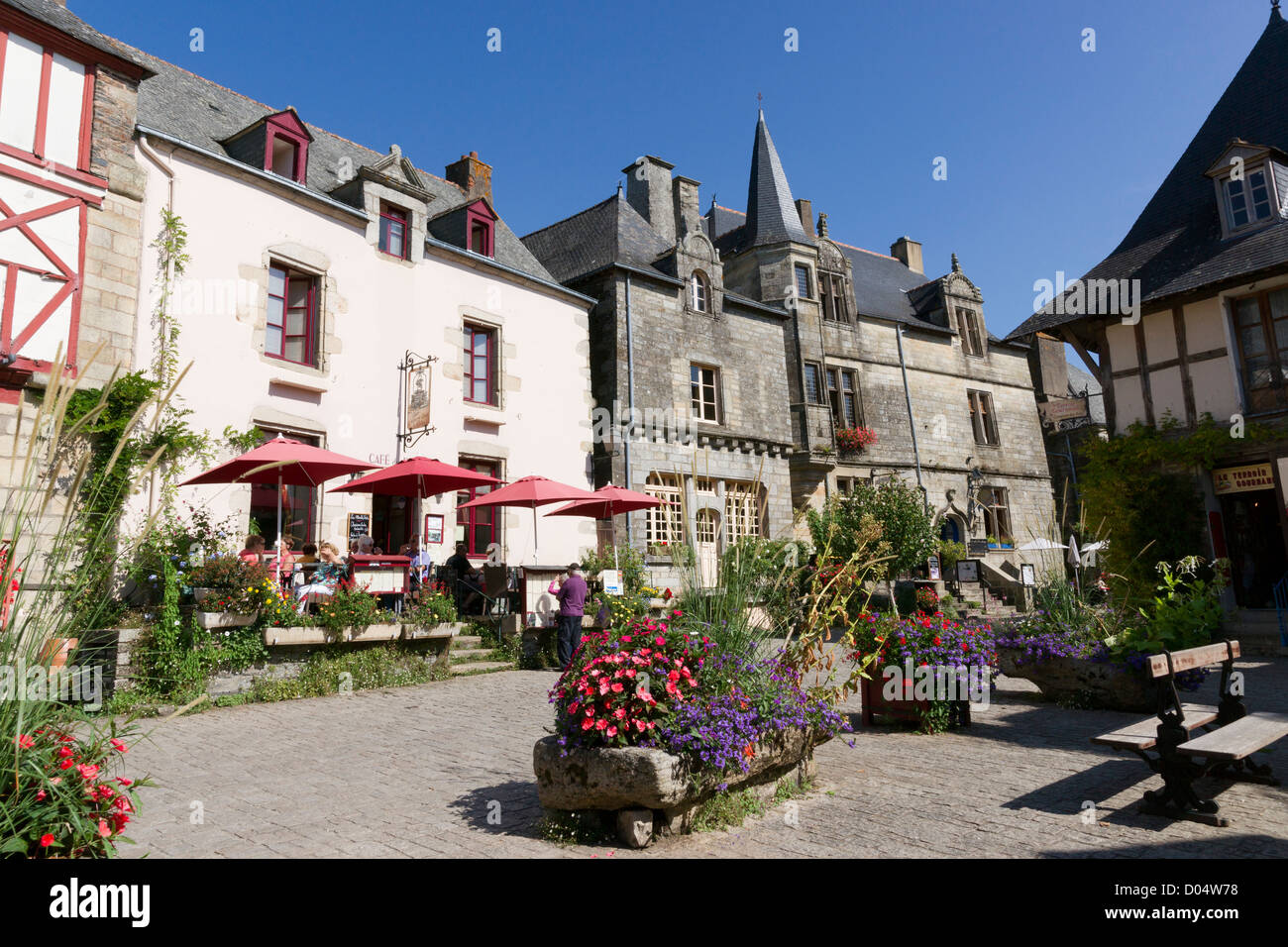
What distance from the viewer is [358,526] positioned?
1234 cm

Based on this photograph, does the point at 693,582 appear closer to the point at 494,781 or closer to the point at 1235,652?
the point at 494,781

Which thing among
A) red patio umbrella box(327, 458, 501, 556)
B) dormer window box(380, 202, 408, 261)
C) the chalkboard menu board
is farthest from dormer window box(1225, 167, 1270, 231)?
the chalkboard menu board

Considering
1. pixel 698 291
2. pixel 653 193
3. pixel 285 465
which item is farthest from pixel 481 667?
pixel 653 193

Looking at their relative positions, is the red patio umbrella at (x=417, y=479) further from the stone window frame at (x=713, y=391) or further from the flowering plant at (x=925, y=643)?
the stone window frame at (x=713, y=391)

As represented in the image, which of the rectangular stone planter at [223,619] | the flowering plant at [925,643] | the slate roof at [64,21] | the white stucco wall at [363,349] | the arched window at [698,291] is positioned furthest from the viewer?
the arched window at [698,291]

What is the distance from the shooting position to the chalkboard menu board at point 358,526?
12.3 metres

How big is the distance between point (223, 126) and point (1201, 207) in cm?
1802

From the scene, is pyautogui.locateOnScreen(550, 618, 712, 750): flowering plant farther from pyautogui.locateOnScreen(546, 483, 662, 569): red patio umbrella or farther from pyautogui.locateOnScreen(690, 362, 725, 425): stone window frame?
pyautogui.locateOnScreen(690, 362, 725, 425): stone window frame

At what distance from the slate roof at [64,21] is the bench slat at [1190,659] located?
43.6ft

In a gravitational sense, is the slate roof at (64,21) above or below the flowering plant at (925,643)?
above

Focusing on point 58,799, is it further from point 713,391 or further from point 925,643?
point 713,391

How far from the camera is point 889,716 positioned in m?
7.06

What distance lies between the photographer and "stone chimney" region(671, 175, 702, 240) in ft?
71.4

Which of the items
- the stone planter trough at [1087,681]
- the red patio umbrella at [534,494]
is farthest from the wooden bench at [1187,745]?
the red patio umbrella at [534,494]
